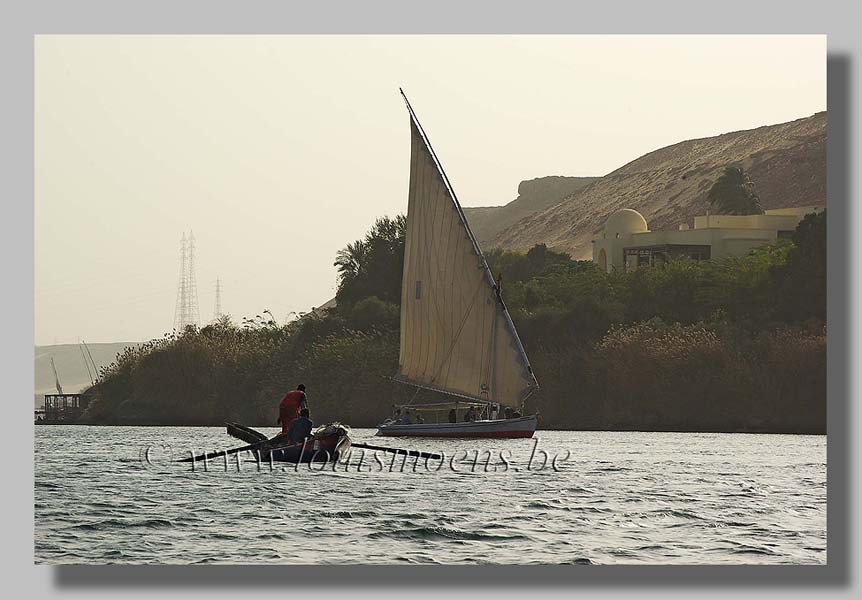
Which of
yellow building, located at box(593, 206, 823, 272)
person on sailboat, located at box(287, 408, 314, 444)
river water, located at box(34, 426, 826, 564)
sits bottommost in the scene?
river water, located at box(34, 426, 826, 564)

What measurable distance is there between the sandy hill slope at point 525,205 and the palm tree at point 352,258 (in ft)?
316

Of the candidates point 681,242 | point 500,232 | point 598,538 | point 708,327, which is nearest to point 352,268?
point 681,242

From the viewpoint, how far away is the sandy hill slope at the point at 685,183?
12481cm

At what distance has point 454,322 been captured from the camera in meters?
43.0

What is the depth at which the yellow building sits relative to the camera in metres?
77.5

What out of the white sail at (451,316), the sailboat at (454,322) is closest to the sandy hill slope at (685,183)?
the sailboat at (454,322)

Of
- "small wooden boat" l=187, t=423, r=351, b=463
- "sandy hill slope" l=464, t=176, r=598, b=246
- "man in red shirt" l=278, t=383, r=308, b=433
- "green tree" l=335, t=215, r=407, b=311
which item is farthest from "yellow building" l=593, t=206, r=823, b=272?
"sandy hill slope" l=464, t=176, r=598, b=246

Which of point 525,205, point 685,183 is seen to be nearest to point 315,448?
point 685,183

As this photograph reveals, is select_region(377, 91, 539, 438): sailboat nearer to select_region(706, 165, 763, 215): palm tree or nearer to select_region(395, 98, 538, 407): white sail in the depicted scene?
select_region(395, 98, 538, 407): white sail

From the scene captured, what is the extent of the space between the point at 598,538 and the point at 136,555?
243 inches

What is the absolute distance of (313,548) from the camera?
20.8m

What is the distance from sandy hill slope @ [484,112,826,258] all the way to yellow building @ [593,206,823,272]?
2748 centimetres

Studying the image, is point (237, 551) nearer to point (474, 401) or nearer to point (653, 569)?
point (653, 569)

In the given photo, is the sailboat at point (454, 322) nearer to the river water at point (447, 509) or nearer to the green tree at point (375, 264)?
the river water at point (447, 509)
